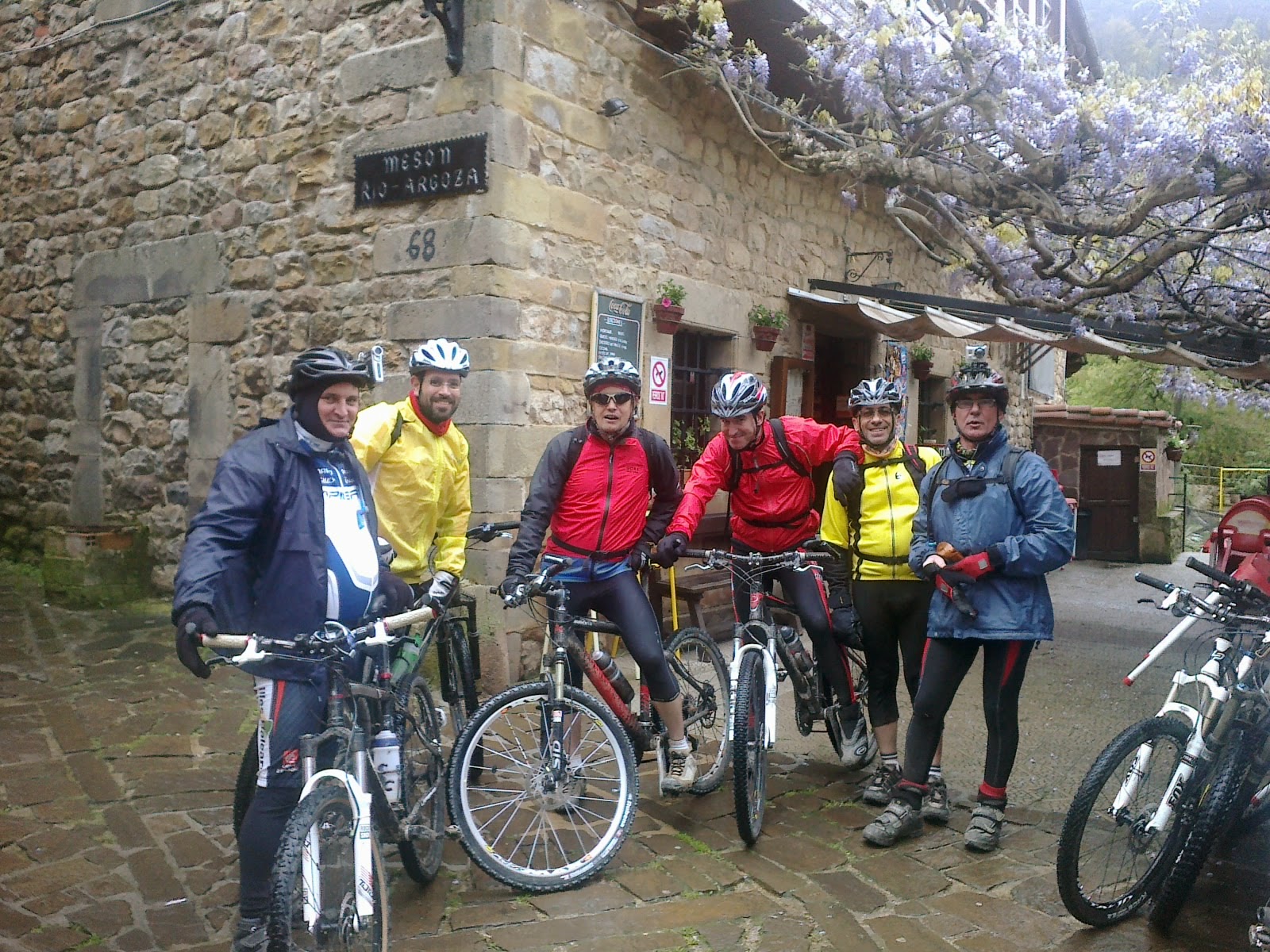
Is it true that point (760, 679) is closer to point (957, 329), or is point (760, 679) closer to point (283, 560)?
point (283, 560)

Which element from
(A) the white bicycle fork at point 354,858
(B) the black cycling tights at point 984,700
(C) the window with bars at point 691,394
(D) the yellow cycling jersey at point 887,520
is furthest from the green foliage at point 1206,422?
(A) the white bicycle fork at point 354,858

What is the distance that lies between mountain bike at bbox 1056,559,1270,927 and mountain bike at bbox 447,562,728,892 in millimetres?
1511

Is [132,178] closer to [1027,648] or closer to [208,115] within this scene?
[208,115]


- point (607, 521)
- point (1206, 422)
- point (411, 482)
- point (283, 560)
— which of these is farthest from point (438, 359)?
point (1206, 422)

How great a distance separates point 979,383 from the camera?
13.4ft

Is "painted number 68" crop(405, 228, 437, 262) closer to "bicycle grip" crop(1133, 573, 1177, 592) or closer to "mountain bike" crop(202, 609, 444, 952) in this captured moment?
"mountain bike" crop(202, 609, 444, 952)

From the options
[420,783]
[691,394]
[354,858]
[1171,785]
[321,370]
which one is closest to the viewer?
[354,858]

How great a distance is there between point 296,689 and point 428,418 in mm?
1573

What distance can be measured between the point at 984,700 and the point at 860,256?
6.96m

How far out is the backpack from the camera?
464cm

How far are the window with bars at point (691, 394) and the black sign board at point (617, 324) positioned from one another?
75 cm

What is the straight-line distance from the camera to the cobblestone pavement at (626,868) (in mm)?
3309

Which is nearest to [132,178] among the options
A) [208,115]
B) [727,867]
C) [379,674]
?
[208,115]

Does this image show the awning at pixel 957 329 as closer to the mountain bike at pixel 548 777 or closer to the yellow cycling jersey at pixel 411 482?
the yellow cycling jersey at pixel 411 482
